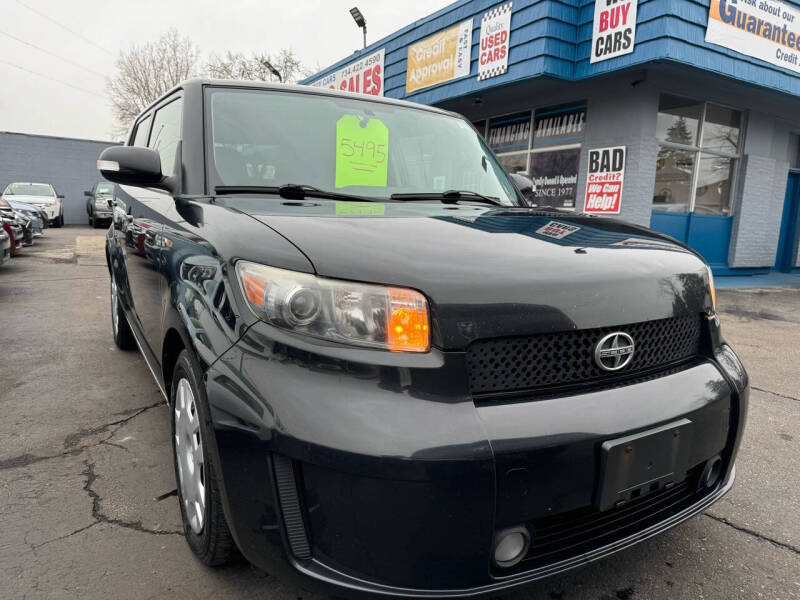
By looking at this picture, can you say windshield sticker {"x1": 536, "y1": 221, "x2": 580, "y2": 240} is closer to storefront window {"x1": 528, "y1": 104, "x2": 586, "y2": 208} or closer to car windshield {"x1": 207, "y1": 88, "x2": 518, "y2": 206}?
car windshield {"x1": 207, "y1": 88, "x2": 518, "y2": 206}

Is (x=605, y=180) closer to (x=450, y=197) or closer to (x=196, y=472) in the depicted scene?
(x=450, y=197)

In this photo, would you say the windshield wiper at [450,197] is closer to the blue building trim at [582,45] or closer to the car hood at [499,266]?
the car hood at [499,266]

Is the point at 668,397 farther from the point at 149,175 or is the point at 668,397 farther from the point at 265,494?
the point at 149,175

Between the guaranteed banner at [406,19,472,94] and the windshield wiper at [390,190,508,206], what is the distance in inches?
282

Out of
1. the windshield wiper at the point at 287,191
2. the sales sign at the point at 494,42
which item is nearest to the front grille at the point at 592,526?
the windshield wiper at the point at 287,191

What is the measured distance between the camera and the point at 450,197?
2.46m

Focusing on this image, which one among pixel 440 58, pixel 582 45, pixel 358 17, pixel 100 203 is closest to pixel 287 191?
pixel 582 45

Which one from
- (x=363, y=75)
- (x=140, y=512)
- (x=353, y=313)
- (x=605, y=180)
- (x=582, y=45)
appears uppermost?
(x=363, y=75)

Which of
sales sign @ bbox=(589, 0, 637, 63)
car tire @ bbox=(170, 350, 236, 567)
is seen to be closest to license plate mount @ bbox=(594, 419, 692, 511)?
car tire @ bbox=(170, 350, 236, 567)

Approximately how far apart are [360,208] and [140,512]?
1462 millimetres

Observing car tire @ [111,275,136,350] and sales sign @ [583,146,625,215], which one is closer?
car tire @ [111,275,136,350]

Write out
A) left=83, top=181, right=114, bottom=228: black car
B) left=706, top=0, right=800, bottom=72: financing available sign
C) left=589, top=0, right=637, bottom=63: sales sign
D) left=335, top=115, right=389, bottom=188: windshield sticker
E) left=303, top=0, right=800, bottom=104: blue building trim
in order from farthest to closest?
1. left=83, top=181, right=114, bottom=228: black car
2. left=706, top=0, right=800, bottom=72: financing available sign
3. left=589, top=0, right=637, bottom=63: sales sign
4. left=303, top=0, right=800, bottom=104: blue building trim
5. left=335, top=115, right=389, bottom=188: windshield sticker

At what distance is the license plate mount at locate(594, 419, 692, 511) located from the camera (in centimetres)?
140

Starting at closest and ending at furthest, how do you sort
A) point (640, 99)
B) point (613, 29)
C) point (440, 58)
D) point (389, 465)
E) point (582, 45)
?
point (389, 465), point (613, 29), point (582, 45), point (640, 99), point (440, 58)
